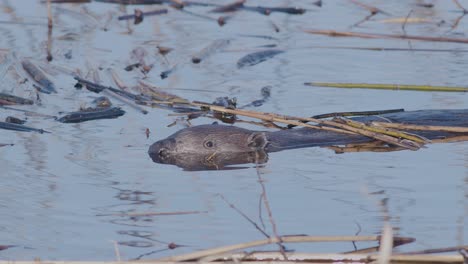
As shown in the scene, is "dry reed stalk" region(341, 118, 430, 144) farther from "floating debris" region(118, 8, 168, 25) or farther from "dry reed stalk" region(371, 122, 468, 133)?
"floating debris" region(118, 8, 168, 25)

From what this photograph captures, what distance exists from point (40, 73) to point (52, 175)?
2.15m

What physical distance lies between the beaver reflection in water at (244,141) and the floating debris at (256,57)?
1830 millimetres

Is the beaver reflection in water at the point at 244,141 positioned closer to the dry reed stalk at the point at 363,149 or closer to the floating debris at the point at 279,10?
the dry reed stalk at the point at 363,149

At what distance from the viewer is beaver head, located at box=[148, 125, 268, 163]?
619 cm

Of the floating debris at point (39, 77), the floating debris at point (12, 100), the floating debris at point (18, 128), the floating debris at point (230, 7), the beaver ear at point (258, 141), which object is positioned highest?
the floating debris at point (230, 7)

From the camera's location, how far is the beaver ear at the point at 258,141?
627cm

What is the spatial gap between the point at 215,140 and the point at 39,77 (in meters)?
1.75

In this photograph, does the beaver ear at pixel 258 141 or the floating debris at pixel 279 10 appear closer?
the beaver ear at pixel 258 141

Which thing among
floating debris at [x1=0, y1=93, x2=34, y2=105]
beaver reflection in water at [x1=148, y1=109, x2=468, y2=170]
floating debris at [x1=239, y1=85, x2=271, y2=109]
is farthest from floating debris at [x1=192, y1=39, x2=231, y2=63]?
beaver reflection in water at [x1=148, y1=109, x2=468, y2=170]

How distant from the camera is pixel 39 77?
7570 mm

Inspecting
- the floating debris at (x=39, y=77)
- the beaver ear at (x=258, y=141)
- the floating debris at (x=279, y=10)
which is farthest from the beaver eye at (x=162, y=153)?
the floating debris at (x=279, y=10)

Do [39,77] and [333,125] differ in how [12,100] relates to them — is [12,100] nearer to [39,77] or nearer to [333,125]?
[39,77]

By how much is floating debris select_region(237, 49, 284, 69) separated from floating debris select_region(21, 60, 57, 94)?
1404mm

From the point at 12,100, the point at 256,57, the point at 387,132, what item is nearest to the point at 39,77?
the point at 12,100
